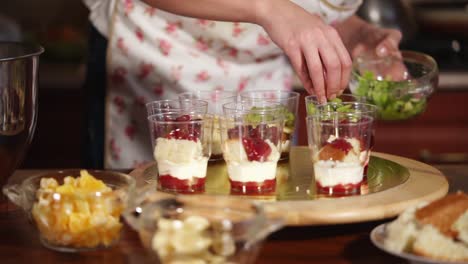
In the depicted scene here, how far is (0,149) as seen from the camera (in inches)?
58.4

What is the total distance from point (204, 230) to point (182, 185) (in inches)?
17.2

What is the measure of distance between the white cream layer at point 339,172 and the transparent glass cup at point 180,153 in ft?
0.68

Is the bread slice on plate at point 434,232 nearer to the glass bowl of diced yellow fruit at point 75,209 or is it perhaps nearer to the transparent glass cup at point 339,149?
the transparent glass cup at point 339,149

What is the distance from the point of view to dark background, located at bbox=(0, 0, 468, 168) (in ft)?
9.62

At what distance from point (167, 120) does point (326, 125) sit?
278mm

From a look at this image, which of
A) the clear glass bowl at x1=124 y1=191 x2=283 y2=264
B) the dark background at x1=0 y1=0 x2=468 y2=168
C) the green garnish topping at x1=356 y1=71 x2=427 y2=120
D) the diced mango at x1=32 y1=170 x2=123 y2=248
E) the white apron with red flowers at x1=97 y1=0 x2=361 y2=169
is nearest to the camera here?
the clear glass bowl at x1=124 y1=191 x2=283 y2=264

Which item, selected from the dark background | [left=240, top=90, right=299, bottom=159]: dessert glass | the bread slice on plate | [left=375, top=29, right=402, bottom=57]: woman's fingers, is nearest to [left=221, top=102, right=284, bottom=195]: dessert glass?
[left=240, top=90, right=299, bottom=159]: dessert glass

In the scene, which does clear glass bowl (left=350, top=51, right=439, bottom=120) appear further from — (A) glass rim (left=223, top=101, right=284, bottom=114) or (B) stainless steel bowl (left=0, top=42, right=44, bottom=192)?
(B) stainless steel bowl (left=0, top=42, right=44, bottom=192)

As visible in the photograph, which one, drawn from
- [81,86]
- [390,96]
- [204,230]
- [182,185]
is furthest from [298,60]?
[81,86]

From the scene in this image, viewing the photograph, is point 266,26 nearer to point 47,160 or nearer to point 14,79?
point 14,79

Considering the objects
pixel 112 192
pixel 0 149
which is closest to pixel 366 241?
pixel 112 192

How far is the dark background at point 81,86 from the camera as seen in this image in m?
2.93

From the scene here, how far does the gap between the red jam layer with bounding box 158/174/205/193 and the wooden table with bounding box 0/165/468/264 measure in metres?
0.16

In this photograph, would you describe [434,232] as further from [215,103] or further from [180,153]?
[215,103]
